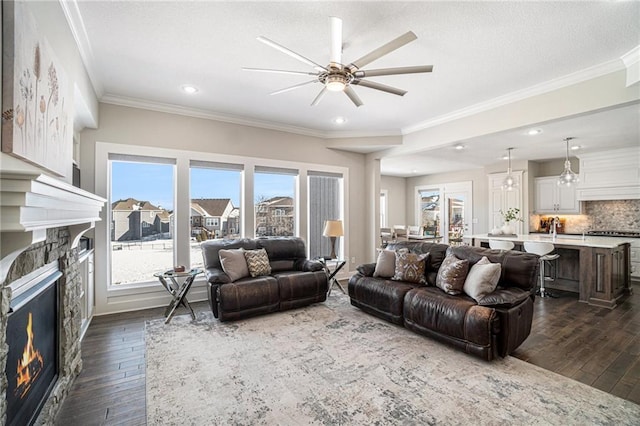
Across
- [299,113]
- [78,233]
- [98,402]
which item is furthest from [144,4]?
[98,402]

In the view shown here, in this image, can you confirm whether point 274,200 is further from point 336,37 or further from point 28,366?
point 28,366

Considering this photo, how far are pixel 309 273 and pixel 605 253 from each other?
433 centimetres

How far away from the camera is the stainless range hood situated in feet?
19.5

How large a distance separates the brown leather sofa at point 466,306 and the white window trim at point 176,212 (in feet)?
7.42

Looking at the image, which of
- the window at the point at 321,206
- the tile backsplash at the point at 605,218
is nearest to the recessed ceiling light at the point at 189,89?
the window at the point at 321,206

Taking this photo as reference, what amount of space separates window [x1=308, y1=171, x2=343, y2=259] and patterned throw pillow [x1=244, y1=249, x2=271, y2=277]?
162cm

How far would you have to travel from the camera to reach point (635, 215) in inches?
247

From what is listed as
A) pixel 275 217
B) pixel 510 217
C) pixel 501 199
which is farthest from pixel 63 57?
pixel 501 199

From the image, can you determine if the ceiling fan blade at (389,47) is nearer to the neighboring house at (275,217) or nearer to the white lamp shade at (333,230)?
the white lamp shade at (333,230)

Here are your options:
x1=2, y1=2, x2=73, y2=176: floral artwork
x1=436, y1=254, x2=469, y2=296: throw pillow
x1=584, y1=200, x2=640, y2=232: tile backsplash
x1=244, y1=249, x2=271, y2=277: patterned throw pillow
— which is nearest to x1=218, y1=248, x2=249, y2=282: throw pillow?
x1=244, y1=249, x2=271, y2=277: patterned throw pillow

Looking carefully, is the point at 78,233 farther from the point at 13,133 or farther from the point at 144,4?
the point at 144,4

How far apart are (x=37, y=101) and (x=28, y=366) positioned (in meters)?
1.50

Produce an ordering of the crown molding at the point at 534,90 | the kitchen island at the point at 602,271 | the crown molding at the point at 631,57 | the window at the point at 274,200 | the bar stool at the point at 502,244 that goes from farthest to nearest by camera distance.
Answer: the window at the point at 274,200 < the bar stool at the point at 502,244 < the kitchen island at the point at 602,271 < the crown molding at the point at 534,90 < the crown molding at the point at 631,57

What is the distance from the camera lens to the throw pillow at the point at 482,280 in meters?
Result: 2.92
